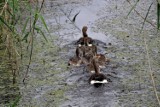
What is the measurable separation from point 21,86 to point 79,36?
2.99m

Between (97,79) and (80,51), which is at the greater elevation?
(80,51)

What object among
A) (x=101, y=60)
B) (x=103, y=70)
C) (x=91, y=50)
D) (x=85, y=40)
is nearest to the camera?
(x=101, y=60)

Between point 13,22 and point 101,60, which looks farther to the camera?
point 101,60

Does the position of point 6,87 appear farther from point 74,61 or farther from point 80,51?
point 80,51

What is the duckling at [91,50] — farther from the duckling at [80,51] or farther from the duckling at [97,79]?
the duckling at [97,79]

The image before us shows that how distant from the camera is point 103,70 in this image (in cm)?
768

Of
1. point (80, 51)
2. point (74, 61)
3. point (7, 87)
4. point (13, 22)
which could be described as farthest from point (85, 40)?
point (13, 22)

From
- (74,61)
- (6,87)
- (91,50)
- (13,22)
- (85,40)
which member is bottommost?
(6,87)

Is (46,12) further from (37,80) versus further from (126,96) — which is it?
(126,96)

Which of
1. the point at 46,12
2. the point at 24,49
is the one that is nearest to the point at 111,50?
the point at 24,49

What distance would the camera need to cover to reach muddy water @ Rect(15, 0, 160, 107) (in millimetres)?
6297

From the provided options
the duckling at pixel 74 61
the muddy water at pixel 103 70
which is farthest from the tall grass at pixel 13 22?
the duckling at pixel 74 61

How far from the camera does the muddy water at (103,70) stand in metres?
6.30

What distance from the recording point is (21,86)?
270 inches
